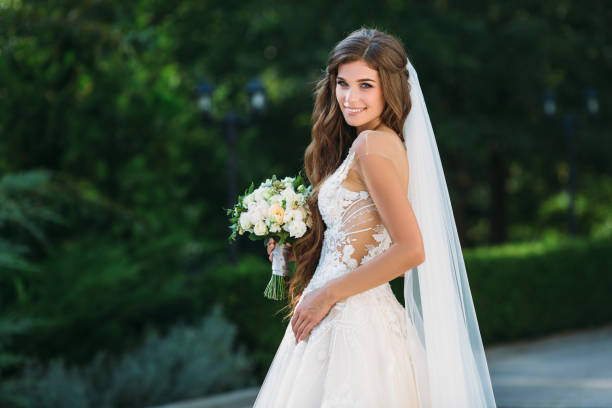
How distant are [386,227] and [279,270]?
2.32 ft

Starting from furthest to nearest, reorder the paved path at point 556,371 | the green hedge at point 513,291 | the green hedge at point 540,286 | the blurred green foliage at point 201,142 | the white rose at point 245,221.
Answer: the green hedge at point 540,286
the green hedge at point 513,291
the paved path at point 556,371
the blurred green foliage at point 201,142
the white rose at point 245,221

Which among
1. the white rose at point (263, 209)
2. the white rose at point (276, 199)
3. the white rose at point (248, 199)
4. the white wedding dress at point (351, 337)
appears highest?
the white rose at point (248, 199)

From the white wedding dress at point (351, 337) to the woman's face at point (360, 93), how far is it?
13 cm

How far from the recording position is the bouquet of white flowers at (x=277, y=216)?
128 inches

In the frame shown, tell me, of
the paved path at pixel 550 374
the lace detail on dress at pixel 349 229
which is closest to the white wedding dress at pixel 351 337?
the lace detail on dress at pixel 349 229

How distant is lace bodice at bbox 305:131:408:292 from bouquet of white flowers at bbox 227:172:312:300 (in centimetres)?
20

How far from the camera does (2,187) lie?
6660 mm

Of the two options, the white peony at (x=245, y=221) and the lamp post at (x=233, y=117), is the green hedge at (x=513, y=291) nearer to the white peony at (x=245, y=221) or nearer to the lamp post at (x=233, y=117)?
the lamp post at (x=233, y=117)

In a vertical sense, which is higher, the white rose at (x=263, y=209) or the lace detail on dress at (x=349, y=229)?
the white rose at (x=263, y=209)

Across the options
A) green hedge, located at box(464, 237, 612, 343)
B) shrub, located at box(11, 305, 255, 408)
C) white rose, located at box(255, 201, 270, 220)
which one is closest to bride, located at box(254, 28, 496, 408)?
white rose, located at box(255, 201, 270, 220)

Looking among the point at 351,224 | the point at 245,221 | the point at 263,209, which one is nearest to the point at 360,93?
the point at 351,224

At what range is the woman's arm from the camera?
285 cm

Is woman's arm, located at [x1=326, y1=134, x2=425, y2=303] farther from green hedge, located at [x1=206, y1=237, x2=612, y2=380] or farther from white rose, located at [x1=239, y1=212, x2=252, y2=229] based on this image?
green hedge, located at [x1=206, y1=237, x2=612, y2=380]

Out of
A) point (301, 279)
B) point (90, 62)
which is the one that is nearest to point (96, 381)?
point (90, 62)
